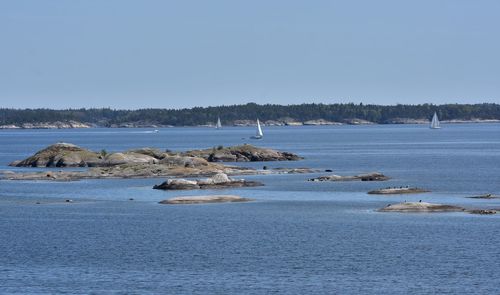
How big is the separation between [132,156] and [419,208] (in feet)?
226

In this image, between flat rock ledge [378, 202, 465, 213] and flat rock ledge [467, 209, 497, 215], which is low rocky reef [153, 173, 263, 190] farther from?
flat rock ledge [467, 209, 497, 215]

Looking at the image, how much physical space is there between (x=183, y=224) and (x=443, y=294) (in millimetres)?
34059

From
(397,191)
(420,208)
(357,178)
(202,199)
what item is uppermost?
(420,208)

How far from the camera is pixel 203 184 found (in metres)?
117

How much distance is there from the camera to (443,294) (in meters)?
55.5

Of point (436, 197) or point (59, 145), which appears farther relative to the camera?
point (59, 145)

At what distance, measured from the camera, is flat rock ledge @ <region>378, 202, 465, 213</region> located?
298 feet

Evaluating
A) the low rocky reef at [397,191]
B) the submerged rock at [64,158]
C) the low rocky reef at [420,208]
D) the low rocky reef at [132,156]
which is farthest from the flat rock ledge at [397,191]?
the submerged rock at [64,158]

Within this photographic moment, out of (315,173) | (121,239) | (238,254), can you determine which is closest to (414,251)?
(238,254)

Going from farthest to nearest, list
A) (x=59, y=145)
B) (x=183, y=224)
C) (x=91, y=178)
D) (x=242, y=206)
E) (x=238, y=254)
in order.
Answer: (x=59, y=145)
(x=91, y=178)
(x=242, y=206)
(x=183, y=224)
(x=238, y=254)

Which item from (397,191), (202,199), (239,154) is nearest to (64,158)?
Answer: (239,154)

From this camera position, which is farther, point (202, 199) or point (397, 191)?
point (397, 191)

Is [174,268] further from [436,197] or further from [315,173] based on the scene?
[315,173]

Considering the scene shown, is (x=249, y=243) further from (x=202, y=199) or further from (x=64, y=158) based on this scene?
(x=64, y=158)
